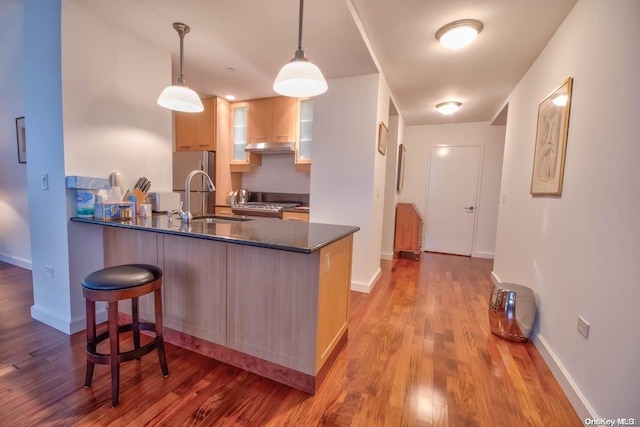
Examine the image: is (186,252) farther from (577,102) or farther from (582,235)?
(577,102)

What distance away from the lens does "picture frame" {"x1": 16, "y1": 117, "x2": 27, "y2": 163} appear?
3.22 meters

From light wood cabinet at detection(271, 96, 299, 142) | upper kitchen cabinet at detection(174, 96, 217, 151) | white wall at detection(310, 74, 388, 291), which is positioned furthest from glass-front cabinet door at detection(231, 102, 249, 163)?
white wall at detection(310, 74, 388, 291)

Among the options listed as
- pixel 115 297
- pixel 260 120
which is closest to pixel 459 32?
pixel 260 120

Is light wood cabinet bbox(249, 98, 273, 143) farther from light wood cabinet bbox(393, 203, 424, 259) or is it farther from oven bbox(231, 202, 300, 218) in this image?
light wood cabinet bbox(393, 203, 424, 259)

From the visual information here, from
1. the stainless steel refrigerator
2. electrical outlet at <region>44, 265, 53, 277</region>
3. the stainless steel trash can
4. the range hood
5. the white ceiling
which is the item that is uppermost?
the white ceiling

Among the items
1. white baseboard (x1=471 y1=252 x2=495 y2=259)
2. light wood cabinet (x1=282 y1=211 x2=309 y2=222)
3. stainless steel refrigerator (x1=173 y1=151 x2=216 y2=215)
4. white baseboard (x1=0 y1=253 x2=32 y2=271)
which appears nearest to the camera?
white baseboard (x1=0 y1=253 x2=32 y2=271)

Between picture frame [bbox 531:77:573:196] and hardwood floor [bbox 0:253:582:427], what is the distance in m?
1.26

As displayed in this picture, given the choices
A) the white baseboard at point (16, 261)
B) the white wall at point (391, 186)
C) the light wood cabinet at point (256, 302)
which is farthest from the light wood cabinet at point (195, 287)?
the white wall at point (391, 186)

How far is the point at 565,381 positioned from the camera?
5.34 ft

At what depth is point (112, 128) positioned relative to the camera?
2.22 meters

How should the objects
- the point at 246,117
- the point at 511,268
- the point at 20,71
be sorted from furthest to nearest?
the point at 246,117
the point at 20,71
the point at 511,268

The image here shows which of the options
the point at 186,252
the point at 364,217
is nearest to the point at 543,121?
the point at 364,217

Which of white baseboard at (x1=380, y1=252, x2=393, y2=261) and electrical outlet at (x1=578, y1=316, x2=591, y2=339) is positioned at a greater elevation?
electrical outlet at (x1=578, y1=316, x2=591, y2=339)

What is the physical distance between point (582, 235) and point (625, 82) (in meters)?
0.81
